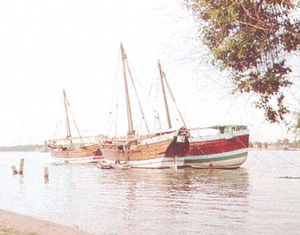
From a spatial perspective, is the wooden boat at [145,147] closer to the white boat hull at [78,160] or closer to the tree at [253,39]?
the white boat hull at [78,160]

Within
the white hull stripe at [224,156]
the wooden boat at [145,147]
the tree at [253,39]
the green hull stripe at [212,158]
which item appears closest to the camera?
the tree at [253,39]

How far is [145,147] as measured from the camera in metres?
58.4

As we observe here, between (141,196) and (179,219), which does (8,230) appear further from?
(141,196)

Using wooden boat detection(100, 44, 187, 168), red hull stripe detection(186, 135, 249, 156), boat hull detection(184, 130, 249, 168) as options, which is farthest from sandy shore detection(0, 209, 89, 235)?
boat hull detection(184, 130, 249, 168)

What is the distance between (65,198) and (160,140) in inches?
1114

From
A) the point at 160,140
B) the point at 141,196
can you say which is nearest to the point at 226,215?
the point at 141,196

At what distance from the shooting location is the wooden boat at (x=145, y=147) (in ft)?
181

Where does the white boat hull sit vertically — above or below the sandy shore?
below

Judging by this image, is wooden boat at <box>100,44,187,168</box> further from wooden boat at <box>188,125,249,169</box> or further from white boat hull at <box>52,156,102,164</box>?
white boat hull at <box>52,156,102,164</box>

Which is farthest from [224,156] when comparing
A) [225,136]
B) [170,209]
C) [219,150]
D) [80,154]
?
[80,154]

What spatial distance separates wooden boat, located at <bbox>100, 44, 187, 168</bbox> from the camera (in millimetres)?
55312

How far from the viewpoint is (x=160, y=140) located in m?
55.7

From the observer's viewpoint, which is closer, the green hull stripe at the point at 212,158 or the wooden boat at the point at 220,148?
the wooden boat at the point at 220,148

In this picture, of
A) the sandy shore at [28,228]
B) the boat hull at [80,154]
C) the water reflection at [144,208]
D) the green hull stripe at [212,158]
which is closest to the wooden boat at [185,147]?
the green hull stripe at [212,158]
